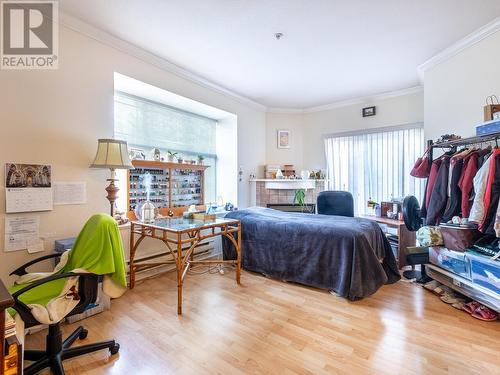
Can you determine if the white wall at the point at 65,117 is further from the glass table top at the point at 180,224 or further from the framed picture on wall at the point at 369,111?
the framed picture on wall at the point at 369,111

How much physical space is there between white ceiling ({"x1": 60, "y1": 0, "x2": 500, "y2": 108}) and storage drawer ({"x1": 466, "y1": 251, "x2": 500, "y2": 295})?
211cm

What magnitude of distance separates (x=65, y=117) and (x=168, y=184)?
1469 mm

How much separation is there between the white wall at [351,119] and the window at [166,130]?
6.19 ft

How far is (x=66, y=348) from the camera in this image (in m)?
1.66

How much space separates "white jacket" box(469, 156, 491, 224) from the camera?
2.13 m

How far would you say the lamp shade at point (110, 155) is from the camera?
7.64ft

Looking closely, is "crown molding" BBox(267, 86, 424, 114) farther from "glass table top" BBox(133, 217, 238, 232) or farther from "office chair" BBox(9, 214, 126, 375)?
"office chair" BBox(9, 214, 126, 375)

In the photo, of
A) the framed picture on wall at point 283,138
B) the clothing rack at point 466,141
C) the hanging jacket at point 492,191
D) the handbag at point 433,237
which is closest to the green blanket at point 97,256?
the handbag at point 433,237

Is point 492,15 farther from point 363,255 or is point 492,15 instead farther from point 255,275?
point 255,275

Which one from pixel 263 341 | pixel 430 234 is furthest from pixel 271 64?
pixel 263 341

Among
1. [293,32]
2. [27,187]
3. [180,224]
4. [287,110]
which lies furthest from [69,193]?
[287,110]

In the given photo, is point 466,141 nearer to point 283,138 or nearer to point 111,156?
point 283,138

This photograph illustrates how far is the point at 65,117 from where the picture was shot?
2316 millimetres

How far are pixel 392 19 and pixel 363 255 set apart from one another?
86.0 inches
